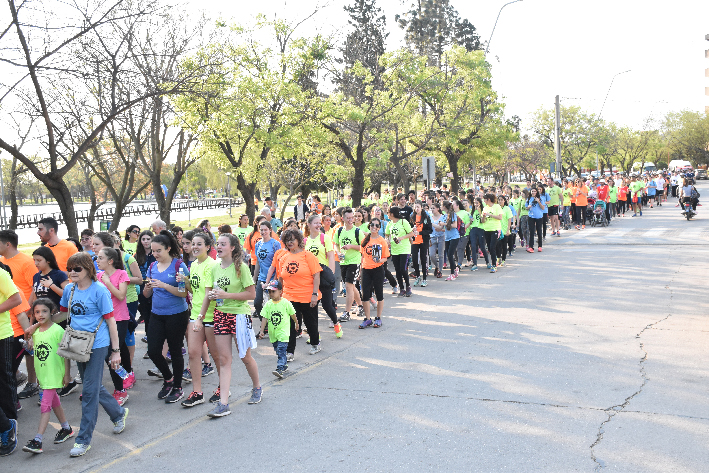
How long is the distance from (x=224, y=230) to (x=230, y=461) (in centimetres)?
535

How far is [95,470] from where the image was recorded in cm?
490

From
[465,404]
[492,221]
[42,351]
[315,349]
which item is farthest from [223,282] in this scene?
[492,221]

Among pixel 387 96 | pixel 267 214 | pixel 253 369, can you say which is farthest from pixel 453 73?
pixel 253 369

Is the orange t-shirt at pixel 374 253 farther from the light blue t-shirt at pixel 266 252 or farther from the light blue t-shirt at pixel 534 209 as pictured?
the light blue t-shirt at pixel 534 209

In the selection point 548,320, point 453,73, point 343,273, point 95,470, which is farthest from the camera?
point 453,73

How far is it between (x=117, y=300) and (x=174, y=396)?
1.19m

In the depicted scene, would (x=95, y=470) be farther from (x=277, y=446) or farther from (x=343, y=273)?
(x=343, y=273)

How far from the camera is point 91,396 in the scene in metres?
5.32

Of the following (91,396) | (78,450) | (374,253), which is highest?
(374,253)

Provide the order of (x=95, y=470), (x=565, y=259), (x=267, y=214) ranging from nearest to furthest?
(x=95, y=470)
(x=267, y=214)
(x=565, y=259)

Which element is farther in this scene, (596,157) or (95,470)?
(596,157)

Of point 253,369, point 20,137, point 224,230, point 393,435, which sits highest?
point 20,137

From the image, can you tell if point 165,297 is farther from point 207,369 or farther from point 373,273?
point 373,273

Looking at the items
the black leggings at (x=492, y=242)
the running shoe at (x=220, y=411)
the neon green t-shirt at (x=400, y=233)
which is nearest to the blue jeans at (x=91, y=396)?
the running shoe at (x=220, y=411)
